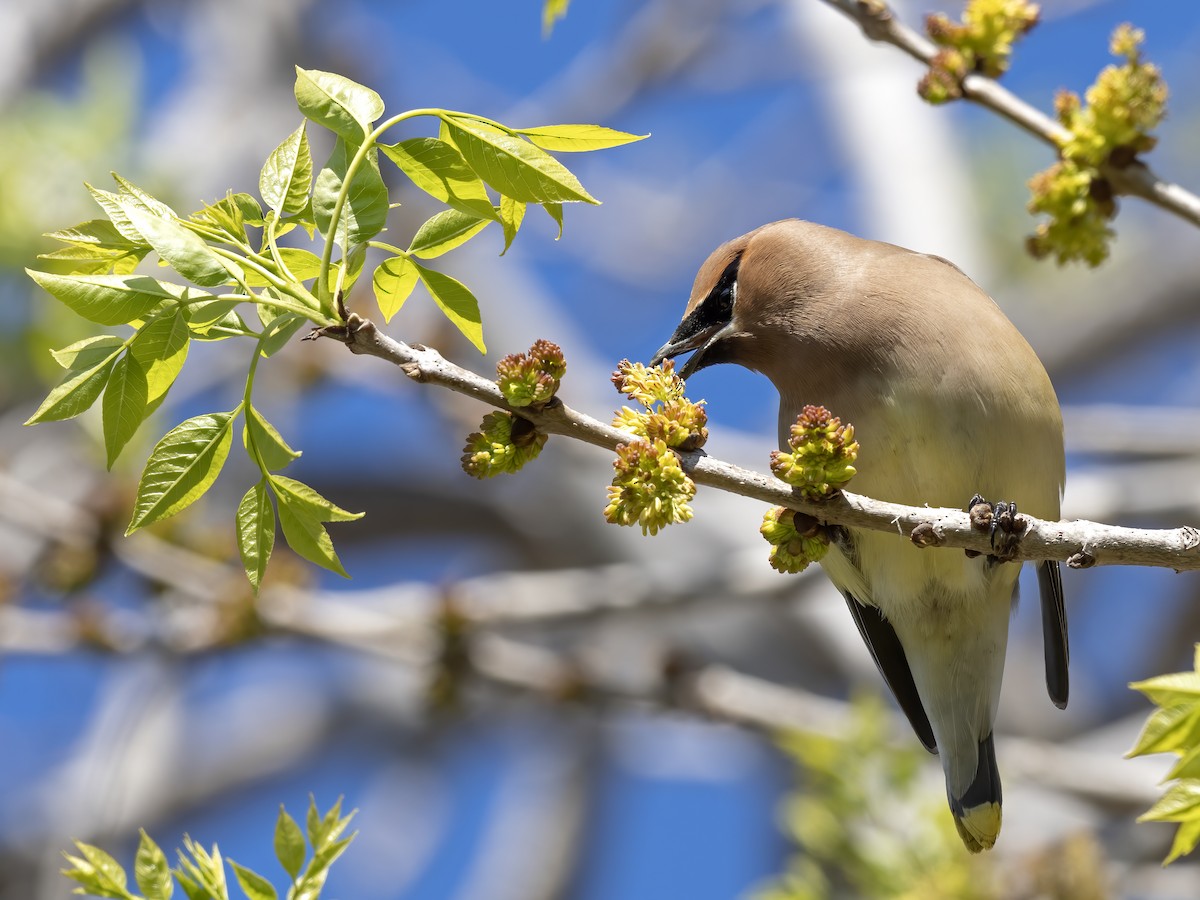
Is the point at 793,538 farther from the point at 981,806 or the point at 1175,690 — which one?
the point at 981,806

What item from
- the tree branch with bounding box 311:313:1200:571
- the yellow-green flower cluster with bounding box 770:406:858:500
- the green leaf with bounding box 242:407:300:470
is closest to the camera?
the green leaf with bounding box 242:407:300:470

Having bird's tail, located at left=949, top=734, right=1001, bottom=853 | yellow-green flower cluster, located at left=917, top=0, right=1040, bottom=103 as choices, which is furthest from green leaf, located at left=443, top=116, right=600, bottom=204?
bird's tail, located at left=949, top=734, right=1001, bottom=853

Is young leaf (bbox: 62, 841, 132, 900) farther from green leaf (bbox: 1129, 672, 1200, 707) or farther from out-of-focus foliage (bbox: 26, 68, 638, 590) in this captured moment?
green leaf (bbox: 1129, 672, 1200, 707)

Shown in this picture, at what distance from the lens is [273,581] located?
595 cm

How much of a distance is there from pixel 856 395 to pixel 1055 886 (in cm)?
214

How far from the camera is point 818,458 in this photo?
2.72 metres

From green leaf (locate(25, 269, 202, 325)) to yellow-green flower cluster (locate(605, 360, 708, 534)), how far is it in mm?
847

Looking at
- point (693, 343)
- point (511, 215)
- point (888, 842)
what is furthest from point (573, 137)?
point (888, 842)

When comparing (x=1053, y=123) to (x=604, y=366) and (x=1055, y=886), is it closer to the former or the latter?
(x=1055, y=886)

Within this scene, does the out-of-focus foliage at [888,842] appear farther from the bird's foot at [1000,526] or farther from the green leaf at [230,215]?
the green leaf at [230,215]

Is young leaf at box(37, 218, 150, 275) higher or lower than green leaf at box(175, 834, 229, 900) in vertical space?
higher

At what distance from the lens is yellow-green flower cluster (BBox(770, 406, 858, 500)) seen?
2719 millimetres

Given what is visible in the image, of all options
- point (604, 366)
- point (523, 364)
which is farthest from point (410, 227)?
point (523, 364)

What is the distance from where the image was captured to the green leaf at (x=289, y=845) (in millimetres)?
2701
